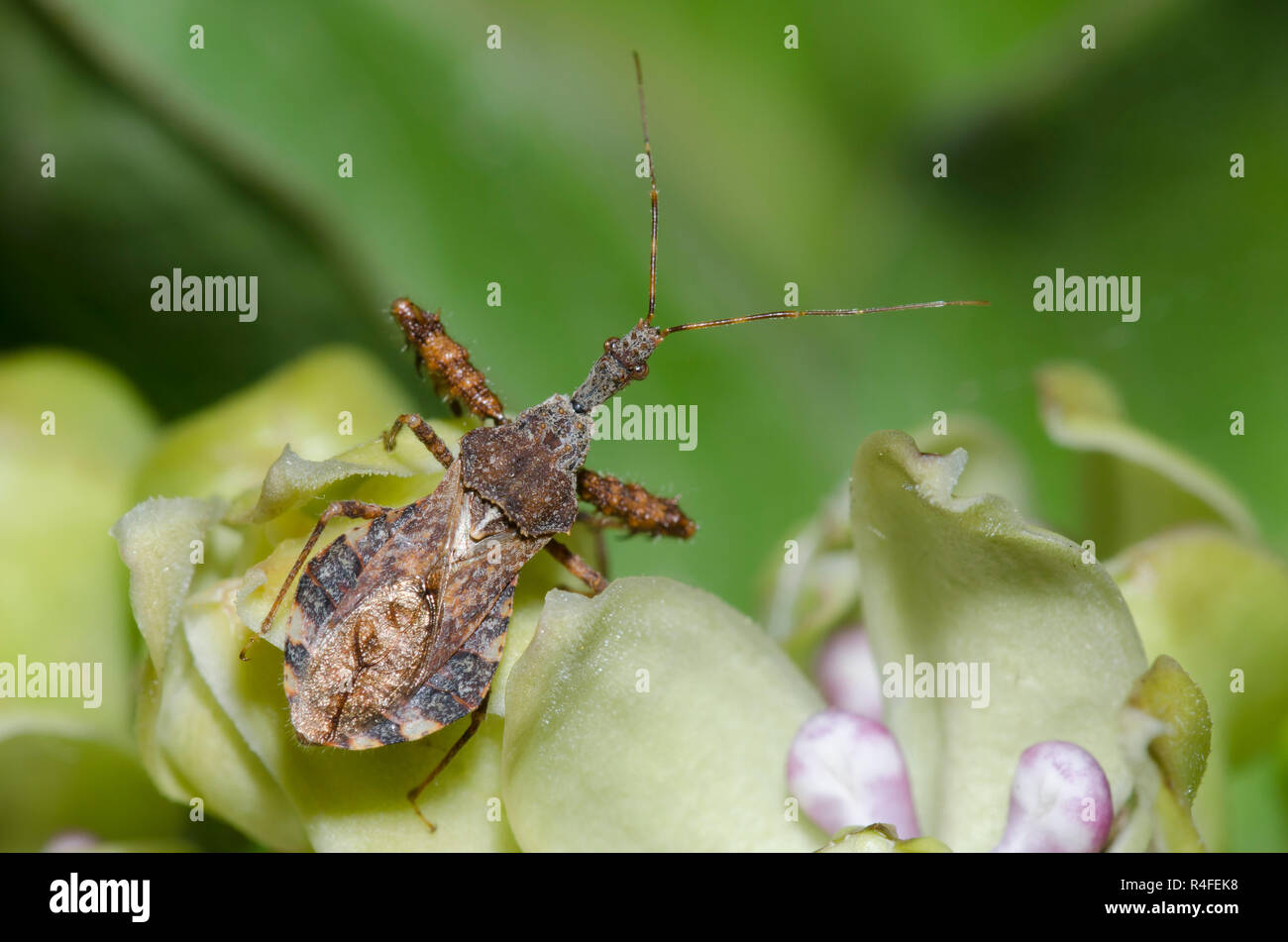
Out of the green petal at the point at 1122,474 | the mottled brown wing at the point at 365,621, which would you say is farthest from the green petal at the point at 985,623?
the mottled brown wing at the point at 365,621

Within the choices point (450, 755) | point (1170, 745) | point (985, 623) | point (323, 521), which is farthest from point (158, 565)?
point (1170, 745)

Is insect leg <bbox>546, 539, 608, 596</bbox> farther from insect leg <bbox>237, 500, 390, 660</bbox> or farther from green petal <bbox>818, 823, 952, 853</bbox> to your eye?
green petal <bbox>818, 823, 952, 853</bbox>

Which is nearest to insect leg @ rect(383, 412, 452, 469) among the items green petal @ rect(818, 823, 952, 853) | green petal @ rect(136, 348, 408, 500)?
green petal @ rect(136, 348, 408, 500)

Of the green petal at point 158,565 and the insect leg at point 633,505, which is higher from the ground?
the insect leg at point 633,505

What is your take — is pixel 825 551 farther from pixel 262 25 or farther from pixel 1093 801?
pixel 262 25

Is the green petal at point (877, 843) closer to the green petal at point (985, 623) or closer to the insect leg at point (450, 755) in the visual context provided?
the green petal at point (985, 623)
